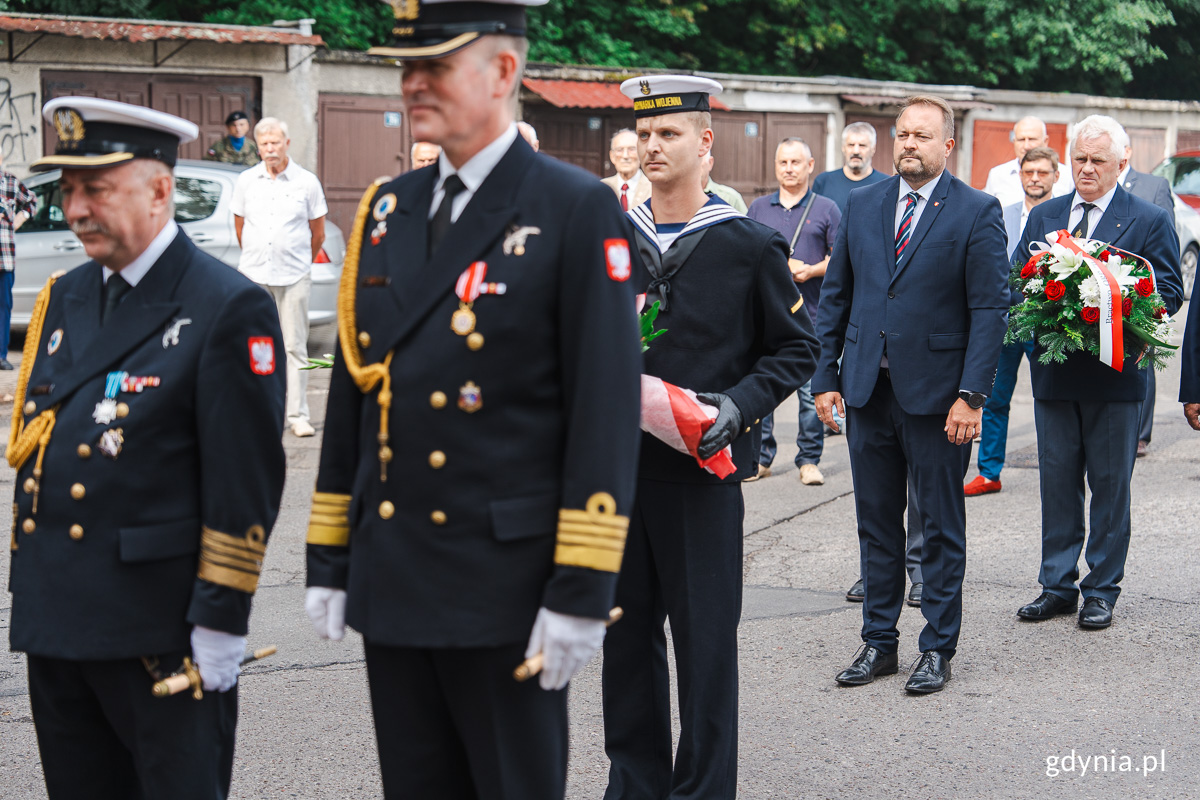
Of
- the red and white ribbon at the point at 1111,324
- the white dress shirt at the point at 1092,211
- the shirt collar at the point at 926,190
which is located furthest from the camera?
the white dress shirt at the point at 1092,211

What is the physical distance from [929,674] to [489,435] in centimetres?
305

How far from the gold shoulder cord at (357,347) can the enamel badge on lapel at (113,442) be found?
47 centimetres

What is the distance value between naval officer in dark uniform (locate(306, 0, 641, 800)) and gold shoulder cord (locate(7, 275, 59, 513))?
2.34ft

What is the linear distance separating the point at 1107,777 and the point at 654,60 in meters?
21.4

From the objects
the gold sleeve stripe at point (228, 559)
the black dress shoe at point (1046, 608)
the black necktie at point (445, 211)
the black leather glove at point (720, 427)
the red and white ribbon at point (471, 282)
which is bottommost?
the black dress shoe at point (1046, 608)

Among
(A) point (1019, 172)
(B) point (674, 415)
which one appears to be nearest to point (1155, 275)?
(B) point (674, 415)

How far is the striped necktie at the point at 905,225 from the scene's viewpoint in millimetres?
5202

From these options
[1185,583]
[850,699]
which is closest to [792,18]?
[1185,583]

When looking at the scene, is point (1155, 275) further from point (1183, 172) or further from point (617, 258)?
point (1183, 172)

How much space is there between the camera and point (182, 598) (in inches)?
108

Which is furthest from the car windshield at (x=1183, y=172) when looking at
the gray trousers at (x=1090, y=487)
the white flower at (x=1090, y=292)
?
the white flower at (x=1090, y=292)

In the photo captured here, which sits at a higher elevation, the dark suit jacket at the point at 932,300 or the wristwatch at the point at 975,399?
the dark suit jacket at the point at 932,300

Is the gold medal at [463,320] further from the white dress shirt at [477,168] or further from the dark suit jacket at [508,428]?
the white dress shirt at [477,168]

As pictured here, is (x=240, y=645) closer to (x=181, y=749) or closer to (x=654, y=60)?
(x=181, y=749)
